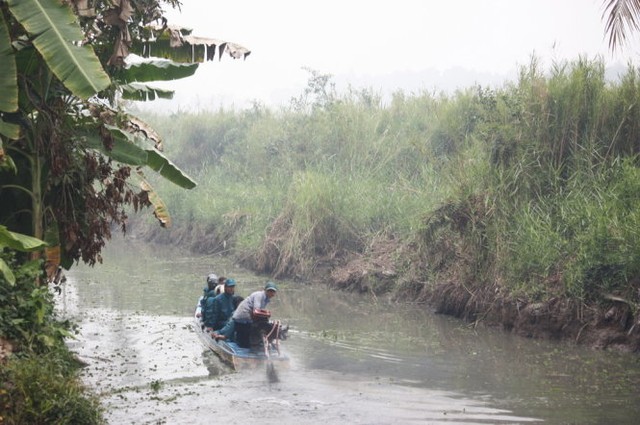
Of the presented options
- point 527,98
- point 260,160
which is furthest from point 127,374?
point 260,160

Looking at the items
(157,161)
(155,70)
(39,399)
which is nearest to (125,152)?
(157,161)

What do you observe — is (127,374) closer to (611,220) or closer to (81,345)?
(81,345)

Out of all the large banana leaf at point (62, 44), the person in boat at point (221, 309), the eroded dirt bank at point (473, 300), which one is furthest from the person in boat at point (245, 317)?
the large banana leaf at point (62, 44)

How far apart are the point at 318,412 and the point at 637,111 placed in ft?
33.7

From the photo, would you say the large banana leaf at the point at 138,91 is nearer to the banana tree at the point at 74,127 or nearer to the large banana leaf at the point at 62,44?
the banana tree at the point at 74,127

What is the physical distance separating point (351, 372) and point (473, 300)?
494 cm

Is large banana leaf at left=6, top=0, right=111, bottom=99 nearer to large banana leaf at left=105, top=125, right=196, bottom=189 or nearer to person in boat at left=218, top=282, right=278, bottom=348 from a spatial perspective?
large banana leaf at left=105, top=125, right=196, bottom=189

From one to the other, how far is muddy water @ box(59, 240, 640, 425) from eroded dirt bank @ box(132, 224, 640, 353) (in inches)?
15.2

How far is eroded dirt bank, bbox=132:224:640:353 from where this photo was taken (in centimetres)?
1528

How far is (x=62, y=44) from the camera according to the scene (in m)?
10.5

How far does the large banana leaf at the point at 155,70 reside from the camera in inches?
533

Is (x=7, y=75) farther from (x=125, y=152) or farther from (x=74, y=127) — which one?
(x=125, y=152)

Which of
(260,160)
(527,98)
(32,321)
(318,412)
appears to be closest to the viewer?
(32,321)

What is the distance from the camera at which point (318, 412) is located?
1148cm
